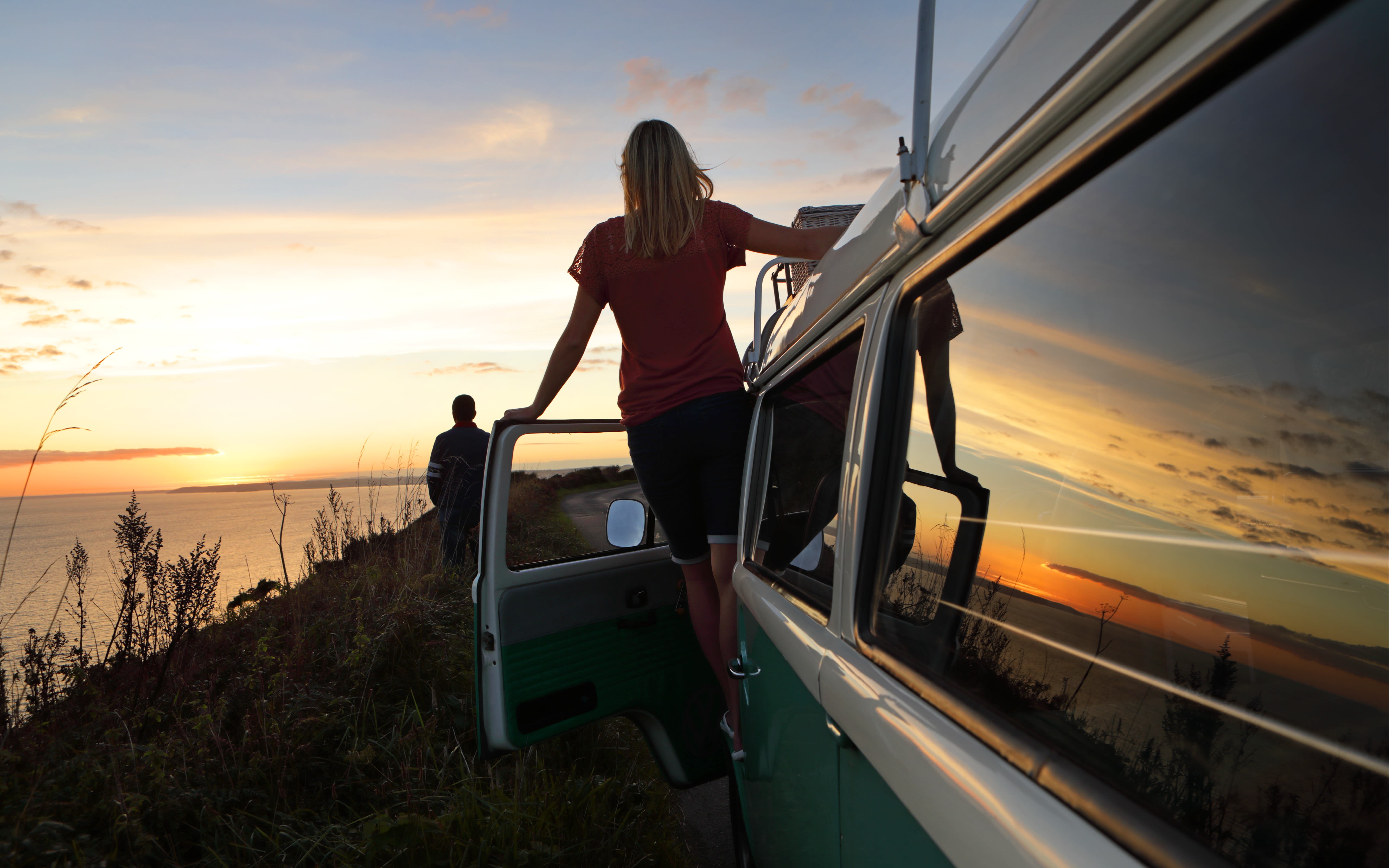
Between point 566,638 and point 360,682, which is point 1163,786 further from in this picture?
point 360,682

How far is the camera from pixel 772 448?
89.5 inches

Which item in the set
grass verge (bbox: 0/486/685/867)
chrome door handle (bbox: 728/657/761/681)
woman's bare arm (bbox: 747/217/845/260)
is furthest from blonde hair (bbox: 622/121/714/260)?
grass verge (bbox: 0/486/685/867)

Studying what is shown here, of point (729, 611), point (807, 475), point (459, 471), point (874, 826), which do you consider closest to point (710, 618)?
point (729, 611)

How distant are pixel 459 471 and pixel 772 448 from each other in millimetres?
4869

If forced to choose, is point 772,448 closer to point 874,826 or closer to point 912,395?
point 912,395

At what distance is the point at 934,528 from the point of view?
1.09 m

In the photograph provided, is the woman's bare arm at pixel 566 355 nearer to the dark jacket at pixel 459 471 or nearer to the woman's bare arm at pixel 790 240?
the woman's bare arm at pixel 790 240

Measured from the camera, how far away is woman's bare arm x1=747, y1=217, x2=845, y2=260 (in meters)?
2.24

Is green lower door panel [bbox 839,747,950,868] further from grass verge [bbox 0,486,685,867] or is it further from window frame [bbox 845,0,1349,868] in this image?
grass verge [bbox 0,486,685,867]

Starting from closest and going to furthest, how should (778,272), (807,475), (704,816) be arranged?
(807,475)
(704,816)
(778,272)

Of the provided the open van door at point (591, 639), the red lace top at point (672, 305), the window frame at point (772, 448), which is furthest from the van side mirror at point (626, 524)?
the window frame at point (772, 448)

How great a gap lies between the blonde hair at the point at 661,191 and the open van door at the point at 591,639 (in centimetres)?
74

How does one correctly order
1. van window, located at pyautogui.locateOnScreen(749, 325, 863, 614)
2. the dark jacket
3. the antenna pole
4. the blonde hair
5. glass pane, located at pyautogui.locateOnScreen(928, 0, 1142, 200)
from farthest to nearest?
the dark jacket
the blonde hair
van window, located at pyautogui.locateOnScreen(749, 325, 863, 614)
the antenna pole
glass pane, located at pyautogui.locateOnScreen(928, 0, 1142, 200)

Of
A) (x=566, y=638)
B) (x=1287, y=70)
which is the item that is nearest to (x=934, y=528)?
(x=1287, y=70)
